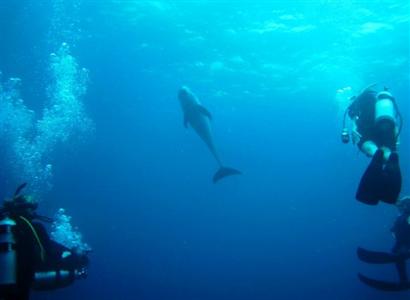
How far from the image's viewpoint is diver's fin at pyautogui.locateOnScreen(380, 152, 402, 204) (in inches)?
213

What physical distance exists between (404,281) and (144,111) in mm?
A: 39261

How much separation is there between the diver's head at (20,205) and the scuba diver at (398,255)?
23.7 ft

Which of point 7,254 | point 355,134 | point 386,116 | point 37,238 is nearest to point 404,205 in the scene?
point 355,134

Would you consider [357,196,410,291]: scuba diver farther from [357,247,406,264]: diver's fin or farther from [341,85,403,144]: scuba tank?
[341,85,403,144]: scuba tank

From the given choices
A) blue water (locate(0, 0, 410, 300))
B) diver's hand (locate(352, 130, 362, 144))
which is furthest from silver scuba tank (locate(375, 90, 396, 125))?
blue water (locate(0, 0, 410, 300))

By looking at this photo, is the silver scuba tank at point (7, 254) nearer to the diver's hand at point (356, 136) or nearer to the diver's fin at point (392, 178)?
the diver's fin at point (392, 178)

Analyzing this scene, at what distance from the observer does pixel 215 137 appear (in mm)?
54719

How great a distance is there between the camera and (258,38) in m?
27.5

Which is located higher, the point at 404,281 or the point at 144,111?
the point at 144,111

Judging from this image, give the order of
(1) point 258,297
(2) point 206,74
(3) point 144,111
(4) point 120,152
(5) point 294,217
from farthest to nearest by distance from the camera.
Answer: (5) point 294,217 < (4) point 120,152 < (1) point 258,297 < (3) point 144,111 < (2) point 206,74

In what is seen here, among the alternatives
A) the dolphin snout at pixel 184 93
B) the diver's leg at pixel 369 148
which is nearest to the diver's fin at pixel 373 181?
the diver's leg at pixel 369 148

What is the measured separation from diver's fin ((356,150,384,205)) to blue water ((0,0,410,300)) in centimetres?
1951

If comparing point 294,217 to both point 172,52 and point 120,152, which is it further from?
point 172,52

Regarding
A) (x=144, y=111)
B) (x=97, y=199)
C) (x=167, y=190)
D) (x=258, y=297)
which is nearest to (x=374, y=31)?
(x=144, y=111)
